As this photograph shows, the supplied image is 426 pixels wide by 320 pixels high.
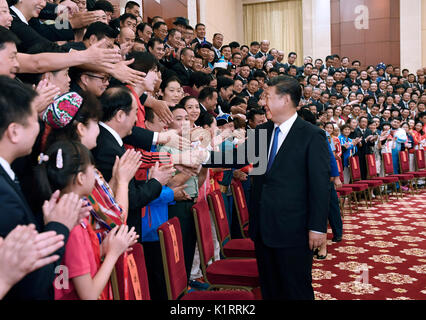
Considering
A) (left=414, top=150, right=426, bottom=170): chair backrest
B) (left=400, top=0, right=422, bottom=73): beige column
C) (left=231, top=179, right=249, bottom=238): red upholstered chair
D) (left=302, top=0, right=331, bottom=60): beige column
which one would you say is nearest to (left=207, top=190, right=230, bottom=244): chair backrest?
(left=231, top=179, right=249, bottom=238): red upholstered chair

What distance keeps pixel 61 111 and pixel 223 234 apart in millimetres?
1447

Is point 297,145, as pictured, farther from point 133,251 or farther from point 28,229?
point 28,229

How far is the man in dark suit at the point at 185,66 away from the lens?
439 cm

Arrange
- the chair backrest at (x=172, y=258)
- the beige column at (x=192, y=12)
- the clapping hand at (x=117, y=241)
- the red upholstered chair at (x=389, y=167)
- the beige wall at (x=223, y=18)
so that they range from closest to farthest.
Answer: the clapping hand at (x=117, y=241) < the chair backrest at (x=172, y=258) < the red upholstered chair at (x=389, y=167) < the beige column at (x=192, y=12) < the beige wall at (x=223, y=18)

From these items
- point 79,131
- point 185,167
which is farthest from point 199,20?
point 79,131

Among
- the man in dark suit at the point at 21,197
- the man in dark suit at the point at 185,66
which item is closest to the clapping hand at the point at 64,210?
the man in dark suit at the point at 21,197

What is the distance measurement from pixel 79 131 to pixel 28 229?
581 mm

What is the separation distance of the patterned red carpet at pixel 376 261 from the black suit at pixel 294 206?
2.46 ft

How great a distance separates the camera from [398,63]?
11.1 meters

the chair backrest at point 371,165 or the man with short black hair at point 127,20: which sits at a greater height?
the man with short black hair at point 127,20

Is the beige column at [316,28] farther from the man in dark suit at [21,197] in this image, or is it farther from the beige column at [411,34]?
the man in dark suit at [21,197]

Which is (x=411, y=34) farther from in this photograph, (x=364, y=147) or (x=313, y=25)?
(x=364, y=147)

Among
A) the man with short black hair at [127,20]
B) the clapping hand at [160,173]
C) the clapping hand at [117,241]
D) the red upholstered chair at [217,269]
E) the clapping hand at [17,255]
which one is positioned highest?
the man with short black hair at [127,20]

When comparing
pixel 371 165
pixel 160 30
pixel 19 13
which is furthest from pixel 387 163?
pixel 19 13
